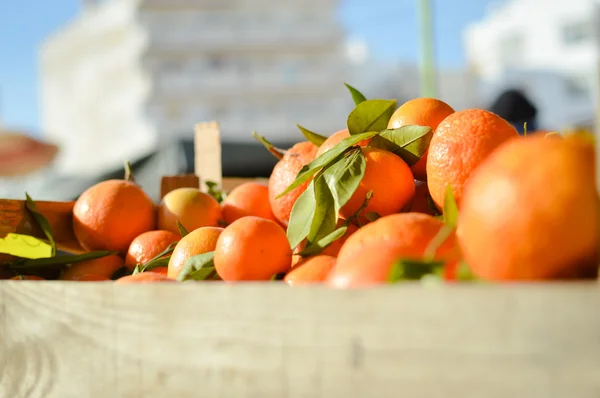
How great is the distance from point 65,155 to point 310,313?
85.1 feet

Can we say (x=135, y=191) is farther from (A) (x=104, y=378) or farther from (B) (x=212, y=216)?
(A) (x=104, y=378)

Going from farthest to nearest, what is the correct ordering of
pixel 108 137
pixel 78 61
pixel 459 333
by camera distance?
pixel 78 61 < pixel 108 137 < pixel 459 333

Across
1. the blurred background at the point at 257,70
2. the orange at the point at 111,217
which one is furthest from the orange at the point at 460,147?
the blurred background at the point at 257,70

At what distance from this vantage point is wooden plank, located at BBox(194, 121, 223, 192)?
4.45 feet

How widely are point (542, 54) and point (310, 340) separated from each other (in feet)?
82.5

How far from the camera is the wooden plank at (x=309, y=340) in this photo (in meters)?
0.39

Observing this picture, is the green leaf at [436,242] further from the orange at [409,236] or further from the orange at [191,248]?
the orange at [191,248]

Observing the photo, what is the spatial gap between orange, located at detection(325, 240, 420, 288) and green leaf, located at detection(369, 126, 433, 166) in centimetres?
26

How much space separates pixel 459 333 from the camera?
0.41m

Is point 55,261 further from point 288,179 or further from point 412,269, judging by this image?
point 412,269

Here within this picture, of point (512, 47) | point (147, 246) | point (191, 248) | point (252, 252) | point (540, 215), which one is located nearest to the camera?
point (540, 215)

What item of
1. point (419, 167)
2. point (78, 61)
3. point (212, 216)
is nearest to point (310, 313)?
point (419, 167)

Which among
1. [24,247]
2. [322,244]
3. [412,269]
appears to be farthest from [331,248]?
[24,247]

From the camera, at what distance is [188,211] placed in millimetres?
1014
